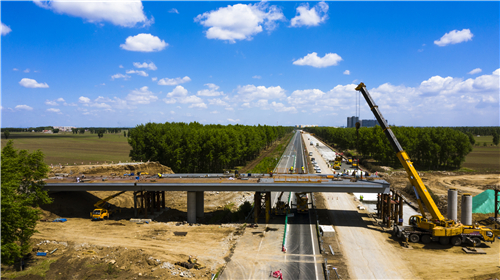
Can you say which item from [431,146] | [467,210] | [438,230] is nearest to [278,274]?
[438,230]

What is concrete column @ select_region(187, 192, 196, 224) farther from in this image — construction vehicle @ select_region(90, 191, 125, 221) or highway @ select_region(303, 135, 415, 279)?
highway @ select_region(303, 135, 415, 279)

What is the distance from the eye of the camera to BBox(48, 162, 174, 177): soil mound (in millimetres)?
64812

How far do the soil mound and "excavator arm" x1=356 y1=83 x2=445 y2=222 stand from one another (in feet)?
174

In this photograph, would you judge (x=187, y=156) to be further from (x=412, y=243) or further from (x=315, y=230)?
(x=412, y=243)

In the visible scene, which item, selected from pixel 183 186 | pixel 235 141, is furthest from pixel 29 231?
pixel 235 141

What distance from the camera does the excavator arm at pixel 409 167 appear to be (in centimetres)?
3559

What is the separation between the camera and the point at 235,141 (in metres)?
87.4

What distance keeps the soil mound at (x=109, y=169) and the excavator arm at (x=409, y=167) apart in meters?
53.1

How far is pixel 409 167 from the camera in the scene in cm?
3709

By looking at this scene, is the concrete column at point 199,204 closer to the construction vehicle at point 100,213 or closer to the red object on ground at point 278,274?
the construction vehicle at point 100,213

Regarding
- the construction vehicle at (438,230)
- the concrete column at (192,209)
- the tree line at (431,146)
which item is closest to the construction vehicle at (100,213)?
the concrete column at (192,209)

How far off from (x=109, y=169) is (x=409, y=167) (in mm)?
66780

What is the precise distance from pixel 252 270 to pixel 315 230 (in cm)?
1494

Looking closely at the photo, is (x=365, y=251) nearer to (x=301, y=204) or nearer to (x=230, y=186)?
(x=301, y=204)
